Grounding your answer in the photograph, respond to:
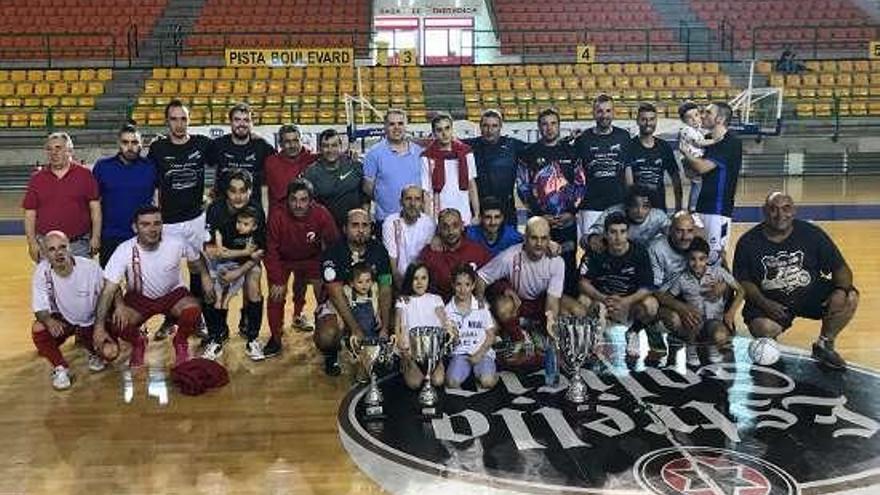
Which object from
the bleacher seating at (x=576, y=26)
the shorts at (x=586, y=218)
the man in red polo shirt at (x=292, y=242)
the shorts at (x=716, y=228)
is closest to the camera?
Result: the man in red polo shirt at (x=292, y=242)

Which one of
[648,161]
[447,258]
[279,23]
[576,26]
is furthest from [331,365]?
[576,26]

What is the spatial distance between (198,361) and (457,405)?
1.51 m

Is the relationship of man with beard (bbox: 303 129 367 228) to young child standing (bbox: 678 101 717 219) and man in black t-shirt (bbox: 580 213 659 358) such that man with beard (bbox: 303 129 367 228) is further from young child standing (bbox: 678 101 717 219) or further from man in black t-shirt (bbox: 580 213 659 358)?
young child standing (bbox: 678 101 717 219)

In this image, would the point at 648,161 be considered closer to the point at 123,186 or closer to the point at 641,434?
the point at 641,434

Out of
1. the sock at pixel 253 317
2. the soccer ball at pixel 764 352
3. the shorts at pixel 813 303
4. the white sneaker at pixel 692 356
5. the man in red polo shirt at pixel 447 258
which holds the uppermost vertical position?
the man in red polo shirt at pixel 447 258

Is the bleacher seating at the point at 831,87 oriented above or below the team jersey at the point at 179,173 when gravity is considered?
above

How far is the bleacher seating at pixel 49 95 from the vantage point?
15.3 metres

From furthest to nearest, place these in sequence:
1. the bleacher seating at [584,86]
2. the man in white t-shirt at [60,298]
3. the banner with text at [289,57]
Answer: the banner with text at [289,57]
the bleacher seating at [584,86]
the man in white t-shirt at [60,298]

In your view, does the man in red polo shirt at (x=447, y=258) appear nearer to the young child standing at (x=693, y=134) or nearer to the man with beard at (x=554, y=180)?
the man with beard at (x=554, y=180)

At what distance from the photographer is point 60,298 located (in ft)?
15.7

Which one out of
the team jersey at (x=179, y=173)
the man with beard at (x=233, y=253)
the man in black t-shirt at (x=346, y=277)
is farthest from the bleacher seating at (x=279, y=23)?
the man in black t-shirt at (x=346, y=277)

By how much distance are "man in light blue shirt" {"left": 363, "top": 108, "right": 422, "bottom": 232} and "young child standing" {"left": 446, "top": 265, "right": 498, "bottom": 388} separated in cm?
105

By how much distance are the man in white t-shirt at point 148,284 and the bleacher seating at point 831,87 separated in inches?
533

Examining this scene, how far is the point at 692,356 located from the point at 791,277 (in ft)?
2.44
